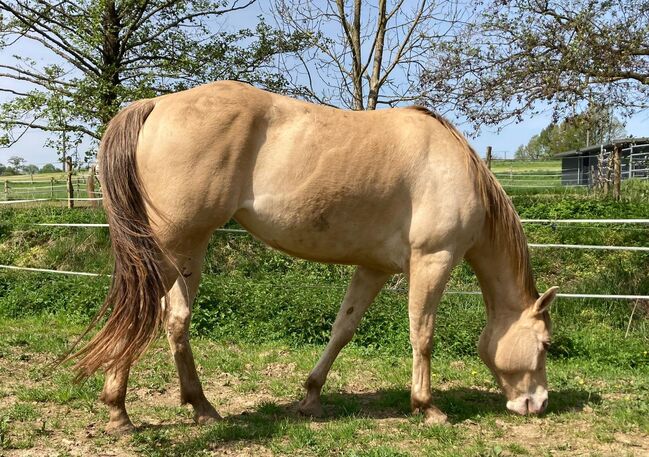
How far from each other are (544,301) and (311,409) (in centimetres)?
189

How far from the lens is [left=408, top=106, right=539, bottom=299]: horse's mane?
4.04 metres

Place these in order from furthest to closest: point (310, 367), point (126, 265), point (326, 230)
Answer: point (310, 367) → point (326, 230) → point (126, 265)

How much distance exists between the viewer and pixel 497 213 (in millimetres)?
4145

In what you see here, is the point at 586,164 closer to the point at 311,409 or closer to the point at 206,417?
the point at 311,409

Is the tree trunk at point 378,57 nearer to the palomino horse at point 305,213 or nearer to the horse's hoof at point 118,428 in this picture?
the palomino horse at point 305,213

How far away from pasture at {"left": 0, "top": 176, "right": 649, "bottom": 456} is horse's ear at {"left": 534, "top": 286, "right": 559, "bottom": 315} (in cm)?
76

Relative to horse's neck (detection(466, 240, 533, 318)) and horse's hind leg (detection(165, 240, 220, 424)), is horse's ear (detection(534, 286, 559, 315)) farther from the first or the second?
horse's hind leg (detection(165, 240, 220, 424))

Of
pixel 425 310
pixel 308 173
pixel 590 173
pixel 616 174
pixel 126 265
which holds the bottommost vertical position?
Answer: pixel 425 310

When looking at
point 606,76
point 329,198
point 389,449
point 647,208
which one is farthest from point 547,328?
point 647,208

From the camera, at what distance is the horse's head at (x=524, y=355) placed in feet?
13.6

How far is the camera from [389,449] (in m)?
3.26

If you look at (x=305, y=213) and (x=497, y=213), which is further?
(x=497, y=213)

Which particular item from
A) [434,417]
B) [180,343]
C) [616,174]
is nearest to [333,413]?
[434,417]

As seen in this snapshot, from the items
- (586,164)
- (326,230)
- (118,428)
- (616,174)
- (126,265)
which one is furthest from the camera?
(586,164)
